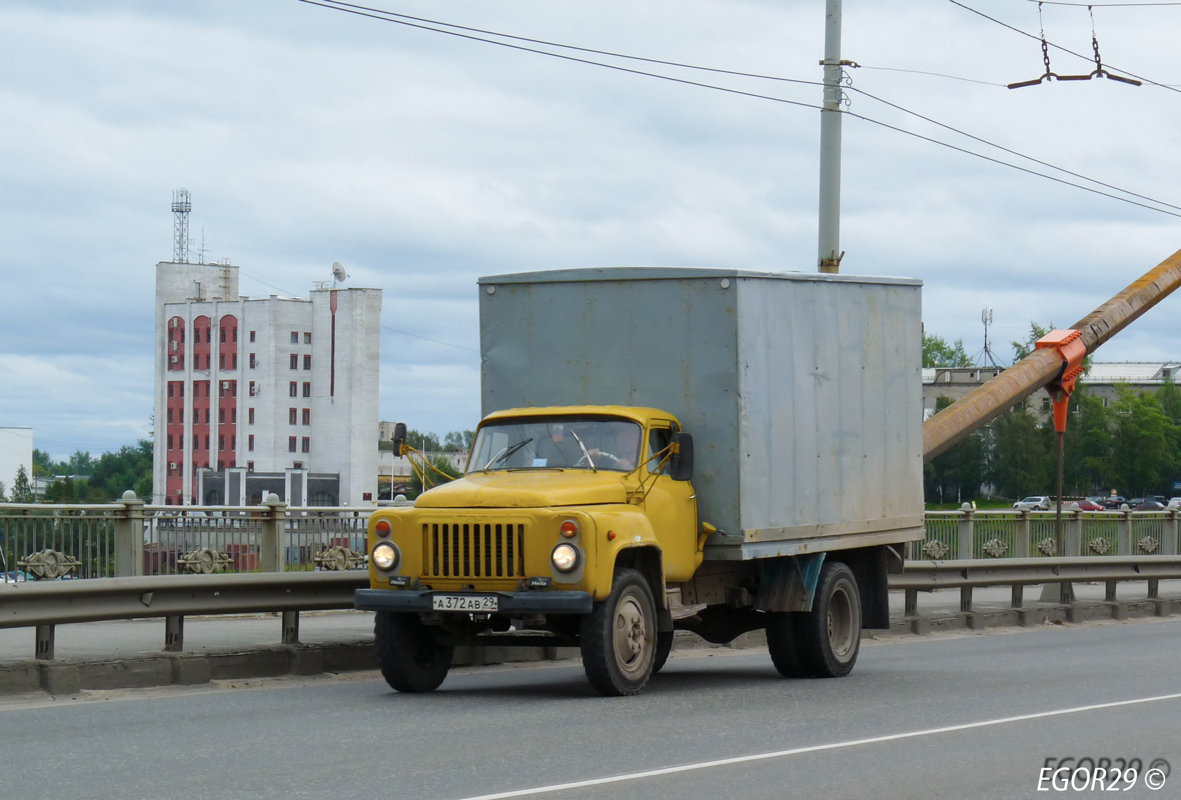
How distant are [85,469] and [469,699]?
187 metres

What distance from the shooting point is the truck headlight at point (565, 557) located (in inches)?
423

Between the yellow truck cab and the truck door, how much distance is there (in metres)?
0.02

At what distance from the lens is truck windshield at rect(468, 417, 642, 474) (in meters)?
11.9

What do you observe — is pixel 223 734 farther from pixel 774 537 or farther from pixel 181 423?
pixel 181 423

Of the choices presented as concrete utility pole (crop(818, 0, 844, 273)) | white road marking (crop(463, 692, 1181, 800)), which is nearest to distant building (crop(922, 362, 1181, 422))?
concrete utility pole (crop(818, 0, 844, 273))

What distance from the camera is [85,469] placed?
188 m

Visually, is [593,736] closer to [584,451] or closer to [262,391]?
[584,451]

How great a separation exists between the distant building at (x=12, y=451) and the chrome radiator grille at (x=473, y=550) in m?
130

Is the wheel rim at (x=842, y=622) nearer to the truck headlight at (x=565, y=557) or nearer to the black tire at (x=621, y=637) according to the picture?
the black tire at (x=621, y=637)

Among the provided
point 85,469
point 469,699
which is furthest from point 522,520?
point 85,469

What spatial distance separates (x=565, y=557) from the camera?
10.8m

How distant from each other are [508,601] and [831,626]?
3.98 metres

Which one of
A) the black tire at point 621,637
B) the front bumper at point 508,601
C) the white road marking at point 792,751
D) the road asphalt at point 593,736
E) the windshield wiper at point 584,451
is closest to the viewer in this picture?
the white road marking at point 792,751

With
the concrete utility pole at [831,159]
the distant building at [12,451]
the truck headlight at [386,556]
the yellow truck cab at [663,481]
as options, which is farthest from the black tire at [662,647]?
the distant building at [12,451]
